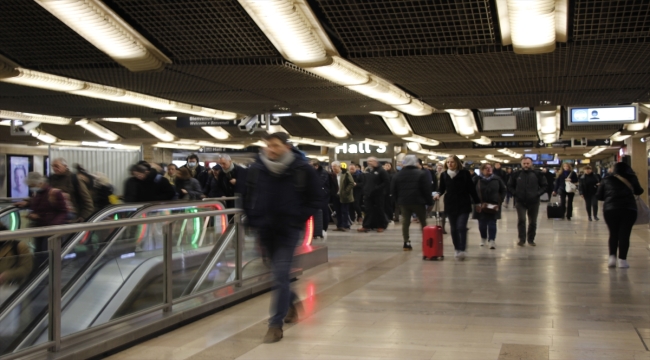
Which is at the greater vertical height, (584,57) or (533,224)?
(584,57)

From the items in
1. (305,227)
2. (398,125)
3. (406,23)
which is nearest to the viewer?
(305,227)

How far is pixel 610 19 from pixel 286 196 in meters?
3.61

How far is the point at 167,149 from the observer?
30875mm

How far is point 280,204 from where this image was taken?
5.58 metres

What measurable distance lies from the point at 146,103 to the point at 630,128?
14.7 meters

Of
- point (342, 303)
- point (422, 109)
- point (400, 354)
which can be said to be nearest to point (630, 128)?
point (422, 109)

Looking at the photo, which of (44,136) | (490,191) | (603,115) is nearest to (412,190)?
(490,191)

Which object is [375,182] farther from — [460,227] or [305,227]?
[305,227]

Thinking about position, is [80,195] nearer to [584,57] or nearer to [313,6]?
[313,6]

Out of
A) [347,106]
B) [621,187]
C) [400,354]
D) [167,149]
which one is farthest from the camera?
[167,149]

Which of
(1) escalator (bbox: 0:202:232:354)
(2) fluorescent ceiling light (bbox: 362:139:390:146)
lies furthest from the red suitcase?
(2) fluorescent ceiling light (bbox: 362:139:390:146)

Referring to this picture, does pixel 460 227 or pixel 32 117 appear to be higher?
pixel 32 117

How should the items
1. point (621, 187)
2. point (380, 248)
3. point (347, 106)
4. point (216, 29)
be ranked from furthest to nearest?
point (347, 106)
point (380, 248)
point (621, 187)
point (216, 29)

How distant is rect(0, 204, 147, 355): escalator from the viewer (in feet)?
14.7
